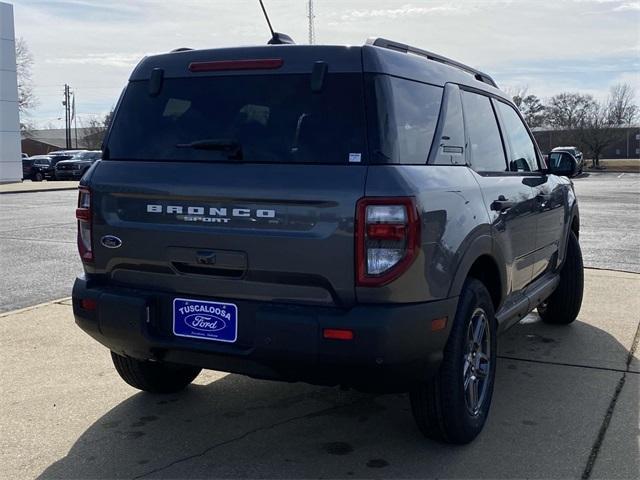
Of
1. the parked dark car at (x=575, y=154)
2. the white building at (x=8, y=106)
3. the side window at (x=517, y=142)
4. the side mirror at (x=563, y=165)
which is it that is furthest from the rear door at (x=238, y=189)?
the white building at (x=8, y=106)

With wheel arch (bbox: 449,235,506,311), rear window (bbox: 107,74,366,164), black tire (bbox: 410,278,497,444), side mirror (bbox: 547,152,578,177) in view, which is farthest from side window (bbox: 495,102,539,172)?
rear window (bbox: 107,74,366,164)

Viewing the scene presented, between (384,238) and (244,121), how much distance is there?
3.09 feet

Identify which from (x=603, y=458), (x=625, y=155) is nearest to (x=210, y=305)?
(x=603, y=458)

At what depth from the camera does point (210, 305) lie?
3309 millimetres

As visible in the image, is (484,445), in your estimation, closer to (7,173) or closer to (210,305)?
(210,305)

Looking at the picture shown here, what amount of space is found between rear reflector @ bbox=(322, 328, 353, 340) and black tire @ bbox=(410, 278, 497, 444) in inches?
24.7

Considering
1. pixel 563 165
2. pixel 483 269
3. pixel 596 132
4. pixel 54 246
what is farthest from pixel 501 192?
pixel 596 132

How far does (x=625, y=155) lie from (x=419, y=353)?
337 ft

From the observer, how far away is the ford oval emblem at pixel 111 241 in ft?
11.6

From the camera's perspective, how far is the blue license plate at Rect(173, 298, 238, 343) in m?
3.27

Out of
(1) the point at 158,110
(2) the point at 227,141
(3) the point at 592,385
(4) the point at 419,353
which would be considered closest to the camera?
(4) the point at 419,353

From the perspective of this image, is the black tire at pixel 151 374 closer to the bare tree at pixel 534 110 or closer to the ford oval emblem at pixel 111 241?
the ford oval emblem at pixel 111 241

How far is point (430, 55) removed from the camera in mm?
4055

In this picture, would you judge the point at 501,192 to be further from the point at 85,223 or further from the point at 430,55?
the point at 85,223
